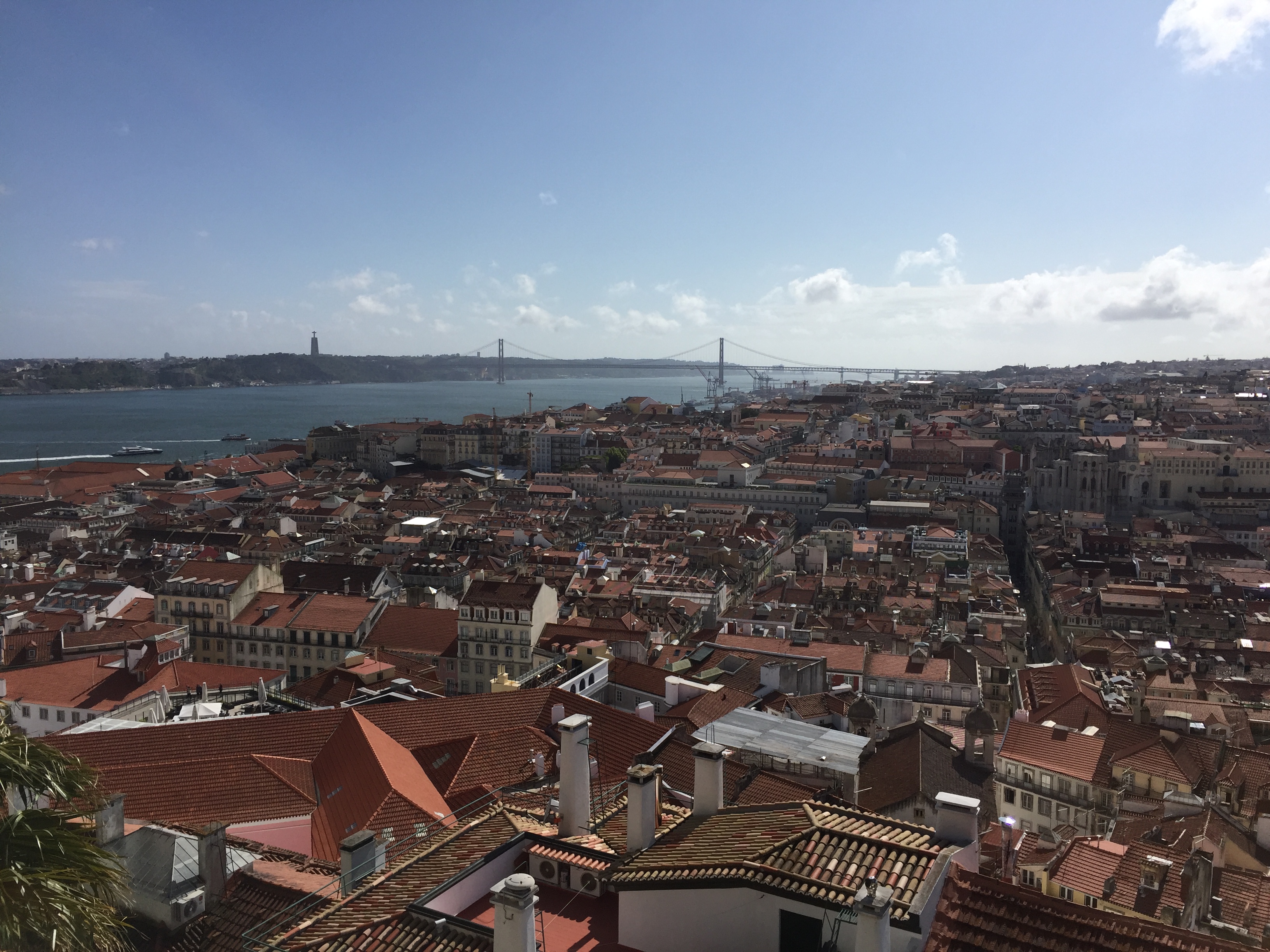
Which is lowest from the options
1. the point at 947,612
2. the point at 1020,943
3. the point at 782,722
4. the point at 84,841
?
the point at 947,612

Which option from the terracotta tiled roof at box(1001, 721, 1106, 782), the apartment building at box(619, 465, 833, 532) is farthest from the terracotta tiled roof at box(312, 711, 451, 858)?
the apartment building at box(619, 465, 833, 532)

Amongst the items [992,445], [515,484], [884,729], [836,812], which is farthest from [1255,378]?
[836,812]

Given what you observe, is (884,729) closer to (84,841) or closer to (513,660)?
(513,660)

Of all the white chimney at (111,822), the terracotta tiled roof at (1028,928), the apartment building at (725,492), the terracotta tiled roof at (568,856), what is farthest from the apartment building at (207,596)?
the apartment building at (725,492)

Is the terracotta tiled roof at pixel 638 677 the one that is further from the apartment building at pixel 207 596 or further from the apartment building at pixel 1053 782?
the apartment building at pixel 207 596

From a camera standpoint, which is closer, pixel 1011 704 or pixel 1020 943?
pixel 1020 943

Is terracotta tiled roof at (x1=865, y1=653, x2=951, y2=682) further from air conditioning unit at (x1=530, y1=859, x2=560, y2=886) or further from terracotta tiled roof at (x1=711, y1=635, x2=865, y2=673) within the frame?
air conditioning unit at (x1=530, y1=859, x2=560, y2=886)
